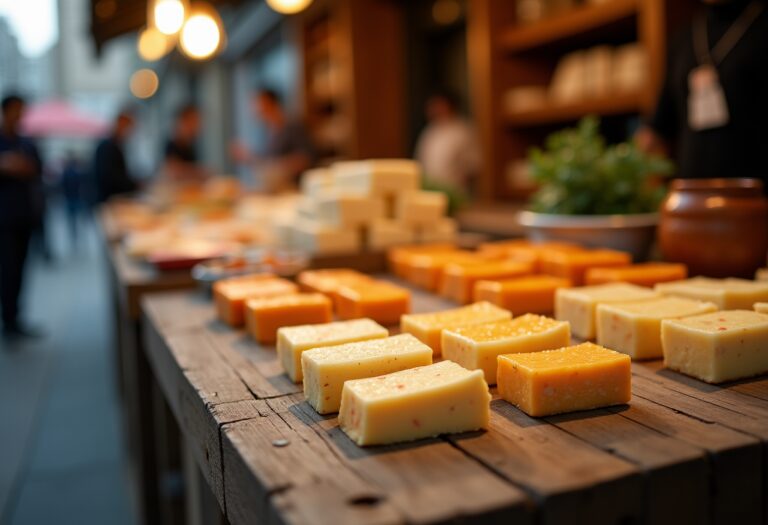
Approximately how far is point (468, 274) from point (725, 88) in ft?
5.48

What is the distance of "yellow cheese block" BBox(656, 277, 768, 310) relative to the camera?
1.25 meters

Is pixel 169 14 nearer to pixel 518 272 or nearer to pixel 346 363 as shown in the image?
pixel 518 272

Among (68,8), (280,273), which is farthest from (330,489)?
(68,8)

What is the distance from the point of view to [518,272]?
1732mm

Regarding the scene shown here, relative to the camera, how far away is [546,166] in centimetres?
207

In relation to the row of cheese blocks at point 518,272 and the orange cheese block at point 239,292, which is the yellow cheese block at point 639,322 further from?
the orange cheese block at point 239,292

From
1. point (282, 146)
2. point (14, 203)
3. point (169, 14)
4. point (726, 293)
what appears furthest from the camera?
point (282, 146)

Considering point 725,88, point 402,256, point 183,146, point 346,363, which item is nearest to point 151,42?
point 183,146

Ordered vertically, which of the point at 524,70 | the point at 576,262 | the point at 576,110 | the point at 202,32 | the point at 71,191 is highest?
the point at 202,32

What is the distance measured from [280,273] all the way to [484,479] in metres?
1.38

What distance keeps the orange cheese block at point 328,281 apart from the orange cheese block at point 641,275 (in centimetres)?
57

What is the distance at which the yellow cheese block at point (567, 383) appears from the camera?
925 mm

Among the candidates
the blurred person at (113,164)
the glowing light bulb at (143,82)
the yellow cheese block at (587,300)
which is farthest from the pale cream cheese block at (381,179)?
the glowing light bulb at (143,82)

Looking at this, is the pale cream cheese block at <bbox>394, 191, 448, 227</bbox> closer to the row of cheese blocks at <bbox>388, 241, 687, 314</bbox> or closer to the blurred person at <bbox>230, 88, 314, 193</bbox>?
the row of cheese blocks at <bbox>388, 241, 687, 314</bbox>
